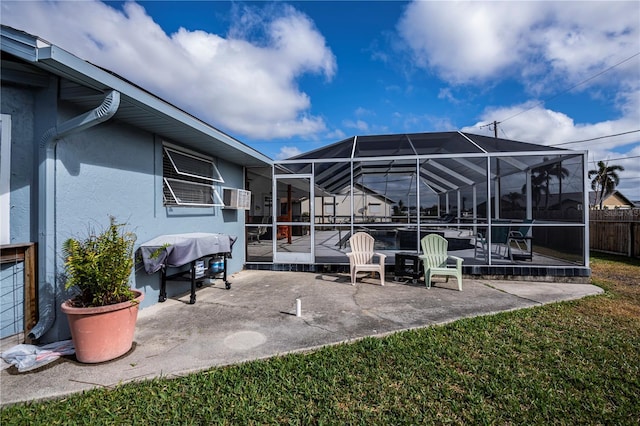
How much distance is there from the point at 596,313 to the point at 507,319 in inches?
58.8

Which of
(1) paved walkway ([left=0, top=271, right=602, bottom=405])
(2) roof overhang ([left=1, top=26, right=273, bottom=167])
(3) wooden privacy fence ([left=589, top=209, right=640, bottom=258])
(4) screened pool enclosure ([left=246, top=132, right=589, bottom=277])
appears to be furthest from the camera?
(3) wooden privacy fence ([left=589, top=209, right=640, bottom=258])

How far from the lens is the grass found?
2.09 metres

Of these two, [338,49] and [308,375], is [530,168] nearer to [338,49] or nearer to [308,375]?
[338,49]

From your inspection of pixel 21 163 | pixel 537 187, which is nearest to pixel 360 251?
pixel 21 163

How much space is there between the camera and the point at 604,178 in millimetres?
29250

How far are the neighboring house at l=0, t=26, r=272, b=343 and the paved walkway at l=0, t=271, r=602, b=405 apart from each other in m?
0.83

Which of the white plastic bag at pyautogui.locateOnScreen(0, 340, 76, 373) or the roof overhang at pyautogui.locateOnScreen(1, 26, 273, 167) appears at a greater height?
the roof overhang at pyautogui.locateOnScreen(1, 26, 273, 167)

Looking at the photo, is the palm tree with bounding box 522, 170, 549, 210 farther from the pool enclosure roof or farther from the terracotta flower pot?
the terracotta flower pot

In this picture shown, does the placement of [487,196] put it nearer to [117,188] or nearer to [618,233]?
[117,188]

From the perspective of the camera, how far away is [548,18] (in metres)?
6.91

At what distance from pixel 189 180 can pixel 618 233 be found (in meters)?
13.6

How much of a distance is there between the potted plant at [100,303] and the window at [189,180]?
2069 millimetres

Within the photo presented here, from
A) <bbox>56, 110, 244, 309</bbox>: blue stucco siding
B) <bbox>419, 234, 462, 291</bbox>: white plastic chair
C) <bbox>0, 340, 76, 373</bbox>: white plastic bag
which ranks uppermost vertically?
<bbox>56, 110, 244, 309</bbox>: blue stucco siding

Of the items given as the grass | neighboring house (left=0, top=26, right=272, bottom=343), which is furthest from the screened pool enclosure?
neighboring house (left=0, top=26, right=272, bottom=343)
